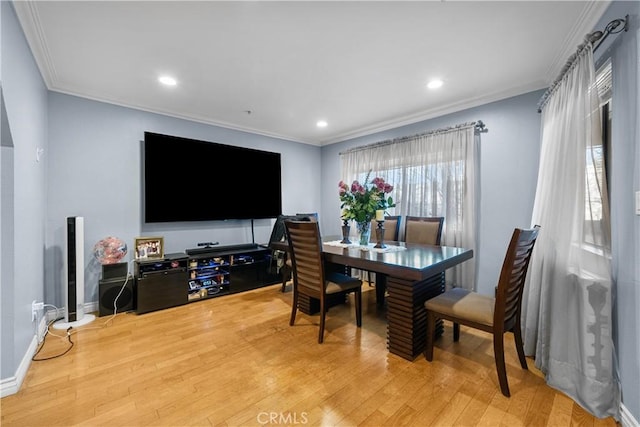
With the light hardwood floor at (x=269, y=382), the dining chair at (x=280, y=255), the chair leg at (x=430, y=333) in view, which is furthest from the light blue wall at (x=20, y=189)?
the chair leg at (x=430, y=333)

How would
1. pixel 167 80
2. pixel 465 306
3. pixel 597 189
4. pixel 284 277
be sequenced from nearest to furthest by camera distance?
1. pixel 597 189
2. pixel 465 306
3. pixel 167 80
4. pixel 284 277

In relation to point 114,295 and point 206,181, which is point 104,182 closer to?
point 206,181

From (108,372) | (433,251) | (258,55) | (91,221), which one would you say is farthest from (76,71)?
(433,251)

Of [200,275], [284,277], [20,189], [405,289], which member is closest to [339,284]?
[405,289]

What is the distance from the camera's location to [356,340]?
2.36 m

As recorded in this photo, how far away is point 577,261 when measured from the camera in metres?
1.66

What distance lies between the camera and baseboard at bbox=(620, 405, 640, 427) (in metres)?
1.33

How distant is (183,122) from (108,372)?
9.79ft

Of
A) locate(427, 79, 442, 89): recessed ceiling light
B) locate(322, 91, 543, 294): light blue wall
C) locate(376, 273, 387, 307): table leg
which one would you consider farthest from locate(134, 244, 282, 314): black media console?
locate(427, 79, 442, 89): recessed ceiling light

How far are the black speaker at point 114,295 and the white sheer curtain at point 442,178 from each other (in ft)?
11.1

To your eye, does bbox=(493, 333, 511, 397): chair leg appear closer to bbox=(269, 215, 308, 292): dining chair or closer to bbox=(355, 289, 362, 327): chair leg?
bbox=(355, 289, 362, 327): chair leg

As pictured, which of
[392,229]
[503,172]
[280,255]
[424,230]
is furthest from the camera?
[280,255]

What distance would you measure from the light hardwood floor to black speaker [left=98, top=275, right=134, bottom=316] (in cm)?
24
